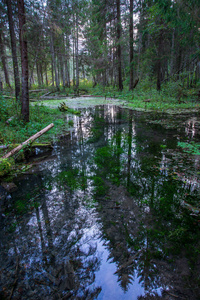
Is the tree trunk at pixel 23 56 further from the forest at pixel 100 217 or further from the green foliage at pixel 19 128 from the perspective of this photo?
the green foliage at pixel 19 128

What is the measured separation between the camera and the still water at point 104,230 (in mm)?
1973

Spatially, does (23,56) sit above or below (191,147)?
above

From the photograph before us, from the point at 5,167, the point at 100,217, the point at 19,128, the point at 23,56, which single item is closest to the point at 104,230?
the point at 100,217

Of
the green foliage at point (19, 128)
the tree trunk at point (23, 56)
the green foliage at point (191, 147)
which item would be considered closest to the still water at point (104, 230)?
the green foliage at point (191, 147)

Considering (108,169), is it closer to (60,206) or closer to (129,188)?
(129,188)

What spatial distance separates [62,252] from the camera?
7.79ft

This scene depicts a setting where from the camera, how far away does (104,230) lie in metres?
2.73

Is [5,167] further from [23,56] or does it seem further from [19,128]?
[23,56]

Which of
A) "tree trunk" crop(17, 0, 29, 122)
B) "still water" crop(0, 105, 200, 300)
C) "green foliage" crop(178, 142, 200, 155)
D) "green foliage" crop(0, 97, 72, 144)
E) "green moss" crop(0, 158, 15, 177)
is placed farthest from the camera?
"tree trunk" crop(17, 0, 29, 122)

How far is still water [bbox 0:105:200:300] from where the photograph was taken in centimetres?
197

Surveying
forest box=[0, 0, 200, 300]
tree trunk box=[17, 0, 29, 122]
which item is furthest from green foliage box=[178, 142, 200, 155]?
tree trunk box=[17, 0, 29, 122]

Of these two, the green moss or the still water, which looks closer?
the still water

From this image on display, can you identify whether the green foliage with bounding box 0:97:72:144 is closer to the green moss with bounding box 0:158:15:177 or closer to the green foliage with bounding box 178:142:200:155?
the green moss with bounding box 0:158:15:177

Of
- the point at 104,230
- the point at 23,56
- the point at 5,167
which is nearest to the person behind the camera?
the point at 104,230
